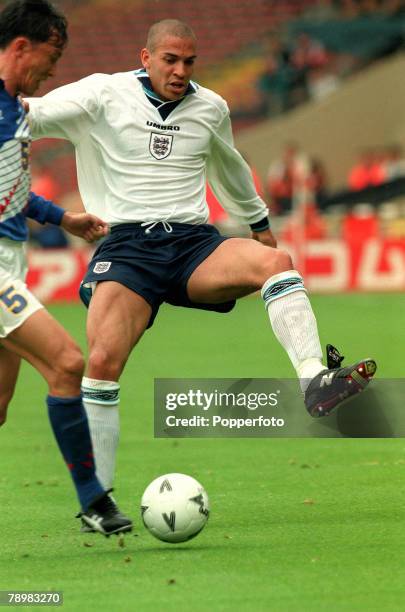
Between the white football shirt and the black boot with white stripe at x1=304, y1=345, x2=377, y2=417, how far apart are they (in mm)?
1192

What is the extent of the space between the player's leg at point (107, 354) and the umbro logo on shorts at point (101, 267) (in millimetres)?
74

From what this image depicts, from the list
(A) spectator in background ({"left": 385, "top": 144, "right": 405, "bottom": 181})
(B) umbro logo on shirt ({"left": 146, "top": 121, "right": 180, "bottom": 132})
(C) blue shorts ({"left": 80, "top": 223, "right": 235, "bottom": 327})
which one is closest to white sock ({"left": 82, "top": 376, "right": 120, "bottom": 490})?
(C) blue shorts ({"left": 80, "top": 223, "right": 235, "bottom": 327})

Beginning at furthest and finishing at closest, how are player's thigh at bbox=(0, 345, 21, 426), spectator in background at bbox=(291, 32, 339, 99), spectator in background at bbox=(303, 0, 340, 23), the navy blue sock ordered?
spectator in background at bbox=(303, 0, 340, 23) < spectator in background at bbox=(291, 32, 339, 99) < player's thigh at bbox=(0, 345, 21, 426) < the navy blue sock

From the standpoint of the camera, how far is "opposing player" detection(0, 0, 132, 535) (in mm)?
5000

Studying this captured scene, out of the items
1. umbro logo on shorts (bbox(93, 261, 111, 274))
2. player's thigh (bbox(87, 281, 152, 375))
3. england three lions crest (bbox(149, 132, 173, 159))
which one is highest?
england three lions crest (bbox(149, 132, 173, 159))

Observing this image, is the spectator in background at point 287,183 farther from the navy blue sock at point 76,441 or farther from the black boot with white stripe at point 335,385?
the navy blue sock at point 76,441

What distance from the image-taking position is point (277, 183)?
22000mm

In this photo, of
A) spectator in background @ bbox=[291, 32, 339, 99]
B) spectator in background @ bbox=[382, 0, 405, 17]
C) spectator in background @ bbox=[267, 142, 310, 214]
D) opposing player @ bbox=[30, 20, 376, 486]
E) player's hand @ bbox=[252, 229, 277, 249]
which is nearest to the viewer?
opposing player @ bbox=[30, 20, 376, 486]

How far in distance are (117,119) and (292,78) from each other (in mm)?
19907

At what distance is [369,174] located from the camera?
73.6 ft

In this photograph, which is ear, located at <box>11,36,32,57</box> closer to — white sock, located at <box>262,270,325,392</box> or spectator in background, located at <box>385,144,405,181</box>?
white sock, located at <box>262,270,325,392</box>

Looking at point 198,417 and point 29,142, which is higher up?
point 29,142

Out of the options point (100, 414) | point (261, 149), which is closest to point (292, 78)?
point (261, 149)

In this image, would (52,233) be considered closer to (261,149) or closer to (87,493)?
(261,149)
